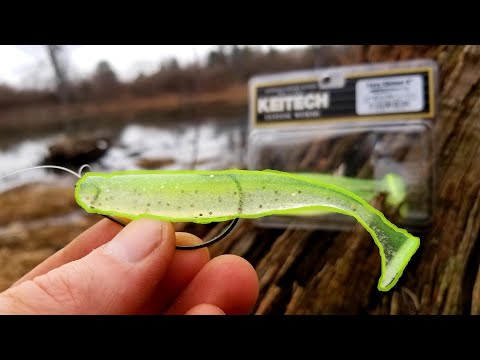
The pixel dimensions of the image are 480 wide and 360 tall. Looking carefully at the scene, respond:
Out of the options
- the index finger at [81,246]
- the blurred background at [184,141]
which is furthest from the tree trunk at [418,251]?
the index finger at [81,246]

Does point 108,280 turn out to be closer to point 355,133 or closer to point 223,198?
point 223,198

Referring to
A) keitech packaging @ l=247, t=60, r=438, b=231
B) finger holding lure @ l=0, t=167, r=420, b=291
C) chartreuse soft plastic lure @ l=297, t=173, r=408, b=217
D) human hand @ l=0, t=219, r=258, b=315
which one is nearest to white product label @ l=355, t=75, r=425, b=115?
keitech packaging @ l=247, t=60, r=438, b=231

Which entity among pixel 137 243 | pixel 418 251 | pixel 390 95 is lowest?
pixel 418 251

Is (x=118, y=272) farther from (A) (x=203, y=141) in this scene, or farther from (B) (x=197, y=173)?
(A) (x=203, y=141)

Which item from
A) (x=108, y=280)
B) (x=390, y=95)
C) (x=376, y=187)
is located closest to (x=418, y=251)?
(x=376, y=187)

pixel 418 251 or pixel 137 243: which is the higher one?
pixel 137 243

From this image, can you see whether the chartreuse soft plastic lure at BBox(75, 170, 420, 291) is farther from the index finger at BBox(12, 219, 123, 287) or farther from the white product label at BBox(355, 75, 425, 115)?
the white product label at BBox(355, 75, 425, 115)

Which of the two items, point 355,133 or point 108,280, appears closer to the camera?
point 108,280
